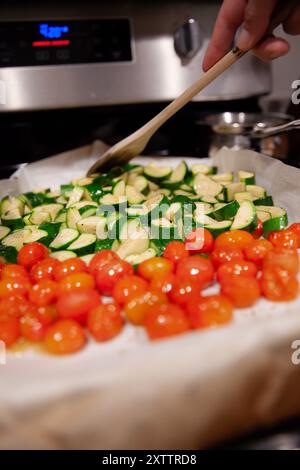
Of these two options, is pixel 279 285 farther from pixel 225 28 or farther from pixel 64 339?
pixel 225 28

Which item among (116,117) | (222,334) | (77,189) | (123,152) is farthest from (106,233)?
(116,117)

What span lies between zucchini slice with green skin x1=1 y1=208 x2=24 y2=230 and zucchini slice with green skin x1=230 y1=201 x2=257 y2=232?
0.58m

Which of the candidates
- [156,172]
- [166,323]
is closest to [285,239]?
[166,323]

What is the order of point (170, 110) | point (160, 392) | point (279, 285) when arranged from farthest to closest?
point (170, 110) → point (279, 285) → point (160, 392)

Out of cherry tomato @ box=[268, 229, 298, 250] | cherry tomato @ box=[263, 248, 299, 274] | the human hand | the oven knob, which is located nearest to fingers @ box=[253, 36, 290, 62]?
the human hand

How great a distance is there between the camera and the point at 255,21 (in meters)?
1.08

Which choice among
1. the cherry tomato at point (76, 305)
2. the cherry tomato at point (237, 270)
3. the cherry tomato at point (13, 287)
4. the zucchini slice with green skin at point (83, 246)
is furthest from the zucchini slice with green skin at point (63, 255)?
the cherry tomato at point (237, 270)

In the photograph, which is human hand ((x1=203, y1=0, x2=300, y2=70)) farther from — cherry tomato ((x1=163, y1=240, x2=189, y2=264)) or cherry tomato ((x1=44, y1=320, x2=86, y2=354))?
cherry tomato ((x1=44, y1=320, x2=86, y2=354))

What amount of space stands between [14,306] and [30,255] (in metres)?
0.23

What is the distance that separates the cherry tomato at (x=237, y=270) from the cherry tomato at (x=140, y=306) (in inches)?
5.4

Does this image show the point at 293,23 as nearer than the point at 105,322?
No

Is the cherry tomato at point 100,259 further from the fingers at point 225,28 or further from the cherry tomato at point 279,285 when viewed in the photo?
the fingers at point 225,28

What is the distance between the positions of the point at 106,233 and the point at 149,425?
0.61 metres
